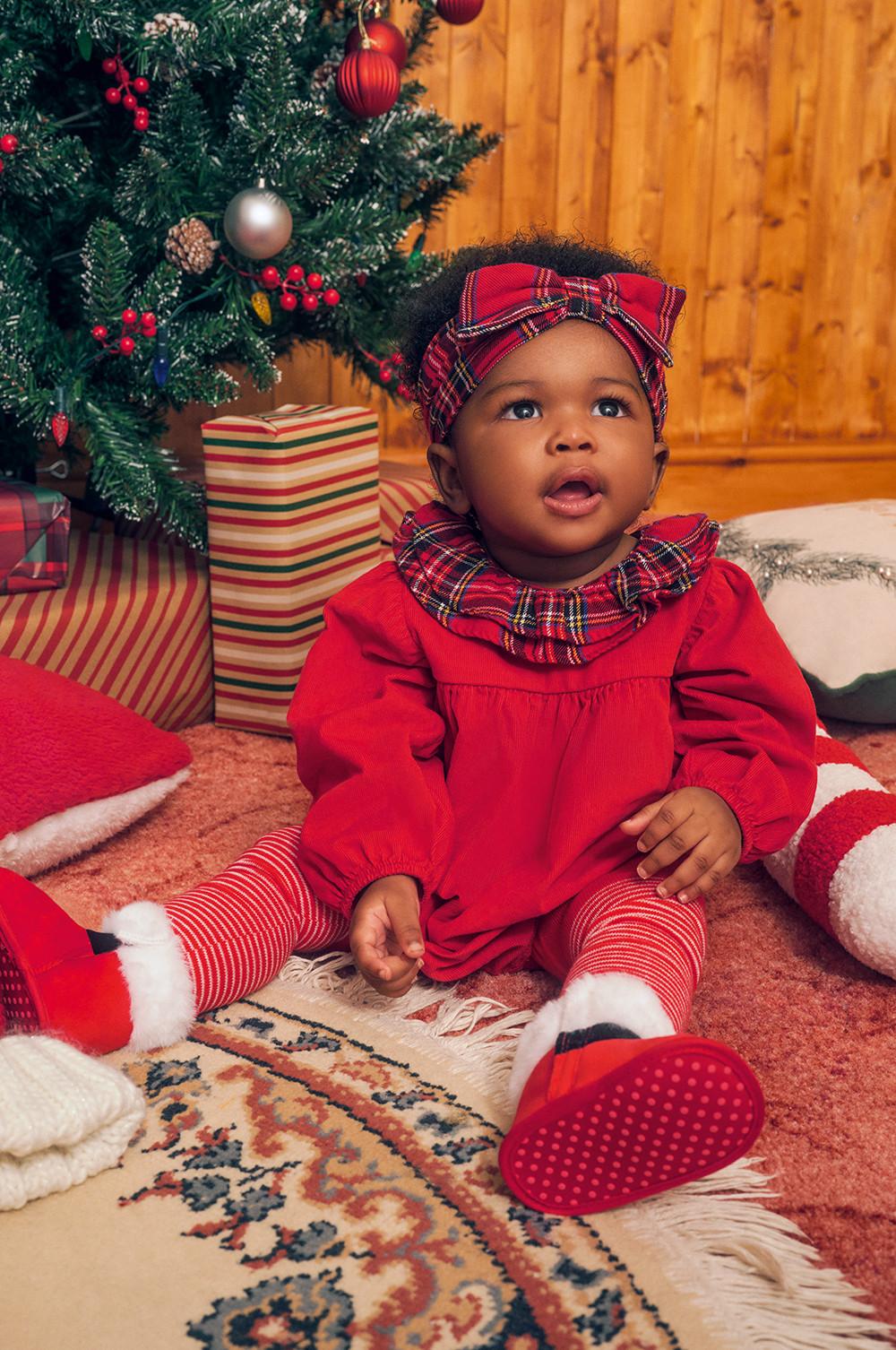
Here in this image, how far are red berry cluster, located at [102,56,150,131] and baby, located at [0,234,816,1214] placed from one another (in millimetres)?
500

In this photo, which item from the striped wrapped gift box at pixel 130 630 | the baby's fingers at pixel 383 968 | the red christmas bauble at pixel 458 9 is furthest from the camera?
the red christmas bauble at pixel 458 9

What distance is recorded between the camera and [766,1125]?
27.5 inches

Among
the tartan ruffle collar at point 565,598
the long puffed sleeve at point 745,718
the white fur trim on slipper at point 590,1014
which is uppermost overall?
the tartan ruffle collar at point 565,598

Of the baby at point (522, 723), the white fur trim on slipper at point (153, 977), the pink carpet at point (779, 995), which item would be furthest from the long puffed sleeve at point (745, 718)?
the white fur trim on slipper at point (153, 977)

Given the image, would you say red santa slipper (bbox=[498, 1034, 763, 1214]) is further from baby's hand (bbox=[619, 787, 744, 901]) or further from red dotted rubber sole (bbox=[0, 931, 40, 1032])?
red dotted rubber sole (bbox=[0, 931, 40, 1032])

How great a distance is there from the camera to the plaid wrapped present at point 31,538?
47.1 inches

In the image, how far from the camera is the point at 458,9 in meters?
1.33

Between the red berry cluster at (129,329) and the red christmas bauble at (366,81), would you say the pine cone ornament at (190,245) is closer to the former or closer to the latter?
the red berry cluster at (129,329)

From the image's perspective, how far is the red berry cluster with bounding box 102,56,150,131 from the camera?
3.87 ft

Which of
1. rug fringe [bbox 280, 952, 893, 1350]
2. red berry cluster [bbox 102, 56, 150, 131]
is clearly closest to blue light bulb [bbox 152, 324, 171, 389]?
red berry cluster [bbox 102, 56, 150, 131]

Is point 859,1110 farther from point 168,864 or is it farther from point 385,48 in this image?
point 385,48

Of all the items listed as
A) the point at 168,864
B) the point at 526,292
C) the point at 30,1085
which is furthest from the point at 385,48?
the point at 30,1085

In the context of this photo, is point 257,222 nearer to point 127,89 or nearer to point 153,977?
point 127,89

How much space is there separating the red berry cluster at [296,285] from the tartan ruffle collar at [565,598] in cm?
49
